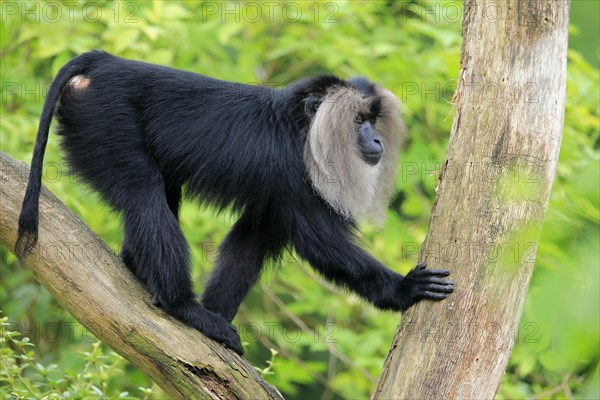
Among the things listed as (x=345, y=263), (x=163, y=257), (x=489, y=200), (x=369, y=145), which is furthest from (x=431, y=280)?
(x=163, y=257)

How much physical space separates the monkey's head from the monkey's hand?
2.49 feet

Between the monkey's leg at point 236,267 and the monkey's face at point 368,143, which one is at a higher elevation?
the monkey's face at point 368,143

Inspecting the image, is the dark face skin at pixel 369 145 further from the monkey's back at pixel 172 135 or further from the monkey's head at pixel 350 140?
the monkey's back at pixel 172 135

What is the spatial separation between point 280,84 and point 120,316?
4.03m

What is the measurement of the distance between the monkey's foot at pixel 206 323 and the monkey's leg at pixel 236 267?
60 centimetres

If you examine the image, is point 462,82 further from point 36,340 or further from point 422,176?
point 36,340

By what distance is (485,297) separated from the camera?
317cm

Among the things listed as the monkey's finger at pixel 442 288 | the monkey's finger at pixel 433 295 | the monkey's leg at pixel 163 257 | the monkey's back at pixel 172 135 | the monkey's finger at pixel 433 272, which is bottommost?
the monkey's leg at pixel 163 257

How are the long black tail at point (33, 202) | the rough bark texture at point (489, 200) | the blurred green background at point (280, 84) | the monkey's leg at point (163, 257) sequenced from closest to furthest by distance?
the rough bark texture at point (489, 200)
the long black tail at point (33, 202)
the monkey's leg at point (163, 257)
the blurred green background at point (280, 84)

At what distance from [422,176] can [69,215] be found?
362 cm

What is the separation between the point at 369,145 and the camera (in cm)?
433

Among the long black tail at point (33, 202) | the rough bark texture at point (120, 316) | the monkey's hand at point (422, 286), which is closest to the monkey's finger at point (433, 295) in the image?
the monkey's hand at point (422, 286)

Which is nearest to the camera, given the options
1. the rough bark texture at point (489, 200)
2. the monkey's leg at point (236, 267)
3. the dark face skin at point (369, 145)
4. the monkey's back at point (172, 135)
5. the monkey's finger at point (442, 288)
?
the rough bark texture at point (489, 200)

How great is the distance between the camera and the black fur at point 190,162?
12.4 ft
